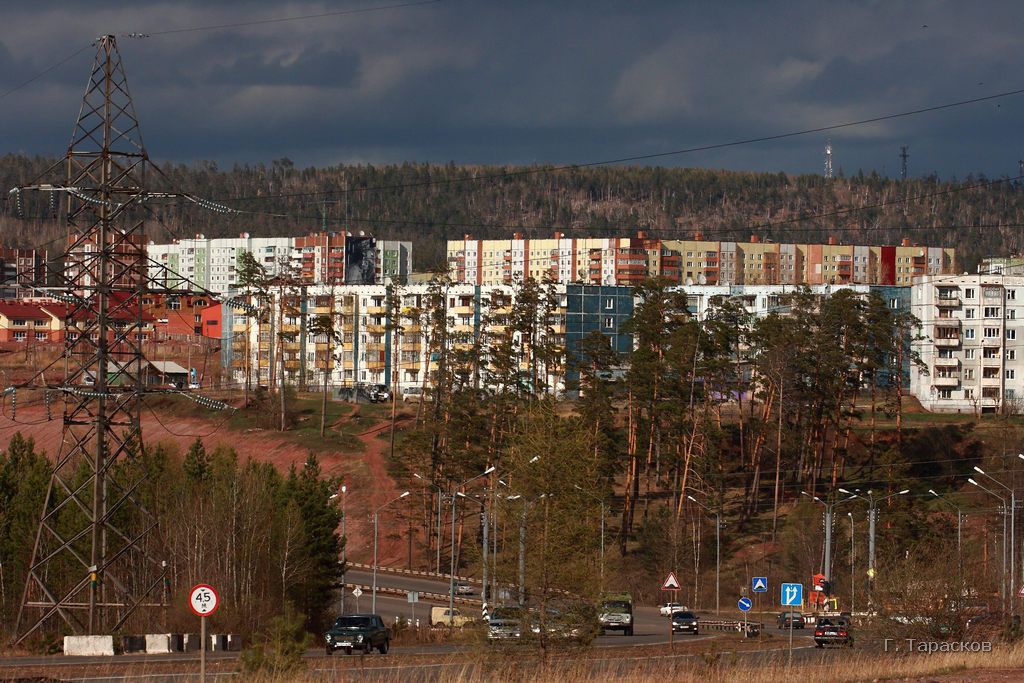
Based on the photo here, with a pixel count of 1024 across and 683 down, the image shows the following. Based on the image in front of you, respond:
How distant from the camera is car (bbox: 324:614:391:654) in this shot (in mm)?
55750

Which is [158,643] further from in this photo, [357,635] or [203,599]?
[203,599]

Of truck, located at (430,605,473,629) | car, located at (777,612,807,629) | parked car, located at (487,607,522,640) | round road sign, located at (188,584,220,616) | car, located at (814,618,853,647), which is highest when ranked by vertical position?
round road sign, located at (188,584,220,616)

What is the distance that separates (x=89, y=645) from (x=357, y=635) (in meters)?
10.1

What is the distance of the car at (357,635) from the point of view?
55.8 metres

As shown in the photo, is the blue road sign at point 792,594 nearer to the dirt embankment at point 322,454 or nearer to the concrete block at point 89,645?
the concrete block at point 89,645

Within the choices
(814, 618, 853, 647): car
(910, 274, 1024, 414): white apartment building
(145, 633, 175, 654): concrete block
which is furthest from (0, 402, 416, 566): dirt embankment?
(910, 274, 1024, 414): white apartment building

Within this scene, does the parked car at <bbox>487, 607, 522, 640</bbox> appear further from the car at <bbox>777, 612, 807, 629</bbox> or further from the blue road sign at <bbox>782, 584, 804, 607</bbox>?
the car at <bbox>777, 612, 807, 629</bbox>

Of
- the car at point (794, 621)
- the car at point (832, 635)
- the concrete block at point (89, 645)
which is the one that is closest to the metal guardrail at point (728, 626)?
the car at point (794, 621)

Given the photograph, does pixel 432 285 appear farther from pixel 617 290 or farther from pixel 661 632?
pixel 661 632

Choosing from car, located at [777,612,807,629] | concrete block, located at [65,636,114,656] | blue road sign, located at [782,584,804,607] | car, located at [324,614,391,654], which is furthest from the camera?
car, located at [777,612,807,629]

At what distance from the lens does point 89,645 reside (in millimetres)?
51688

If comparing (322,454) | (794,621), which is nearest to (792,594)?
(794,621)

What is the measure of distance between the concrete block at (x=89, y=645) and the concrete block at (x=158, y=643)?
2.56 m

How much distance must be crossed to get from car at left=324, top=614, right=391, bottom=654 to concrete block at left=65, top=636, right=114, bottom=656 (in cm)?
823
